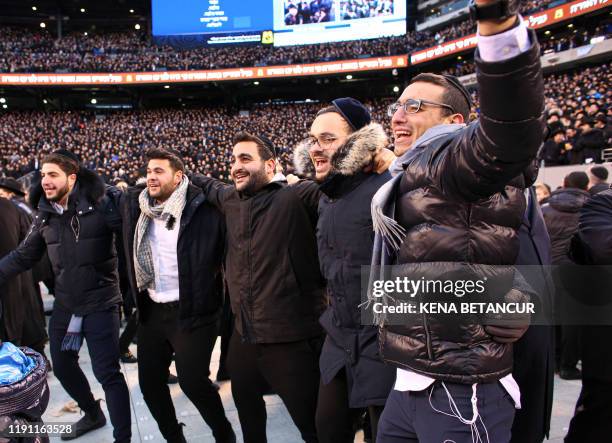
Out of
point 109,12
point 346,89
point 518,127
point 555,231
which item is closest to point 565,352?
point 555,231

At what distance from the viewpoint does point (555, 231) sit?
13.7 feet

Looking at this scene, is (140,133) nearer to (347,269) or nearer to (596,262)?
(347,269)

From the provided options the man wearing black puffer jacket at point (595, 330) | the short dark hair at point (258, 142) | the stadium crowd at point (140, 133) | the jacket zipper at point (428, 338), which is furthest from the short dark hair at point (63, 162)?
the stadium crowd at point (140, 133)

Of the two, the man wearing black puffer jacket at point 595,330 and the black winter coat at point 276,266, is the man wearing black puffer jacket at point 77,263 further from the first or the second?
the man wearing black puffer jacket at point 595,330

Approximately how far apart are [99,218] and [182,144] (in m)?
26.9

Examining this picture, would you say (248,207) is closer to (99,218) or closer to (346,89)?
(99,218)

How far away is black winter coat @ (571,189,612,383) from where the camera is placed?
2.04m

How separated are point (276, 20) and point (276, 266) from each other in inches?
1635

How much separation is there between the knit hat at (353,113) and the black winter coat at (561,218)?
2402mm

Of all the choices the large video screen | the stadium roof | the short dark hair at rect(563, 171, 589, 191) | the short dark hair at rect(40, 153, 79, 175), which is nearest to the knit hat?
the short dark hair at rect(40, 153, 79, 175)

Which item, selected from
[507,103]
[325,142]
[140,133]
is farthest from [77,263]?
[140,133]

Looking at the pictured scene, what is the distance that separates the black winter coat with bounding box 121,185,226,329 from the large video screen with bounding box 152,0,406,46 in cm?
3886

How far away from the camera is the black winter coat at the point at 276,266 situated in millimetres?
2561

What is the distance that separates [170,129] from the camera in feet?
105
